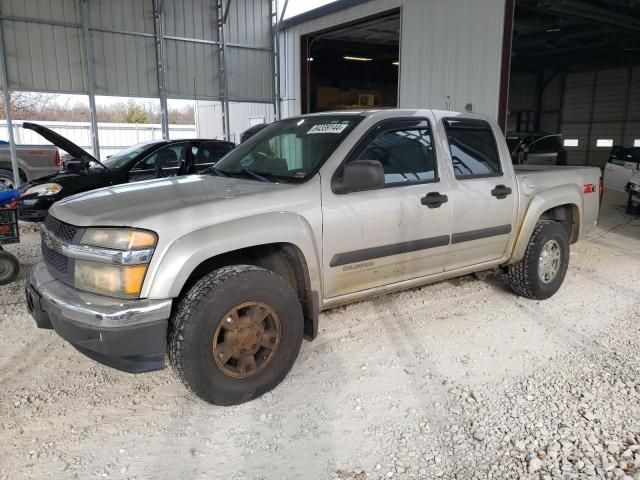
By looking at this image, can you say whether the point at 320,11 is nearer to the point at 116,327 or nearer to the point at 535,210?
the point at 535,210

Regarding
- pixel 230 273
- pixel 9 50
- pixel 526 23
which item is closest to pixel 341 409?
pixel 230 273

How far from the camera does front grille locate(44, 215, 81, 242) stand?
122 inches

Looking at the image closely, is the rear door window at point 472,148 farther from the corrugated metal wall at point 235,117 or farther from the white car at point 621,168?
the corrugated metal wall at point 235,117

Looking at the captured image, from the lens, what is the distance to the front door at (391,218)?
3.61 meters

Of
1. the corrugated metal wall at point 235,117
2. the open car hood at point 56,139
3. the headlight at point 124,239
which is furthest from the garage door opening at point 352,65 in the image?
the headlight at point 124,239

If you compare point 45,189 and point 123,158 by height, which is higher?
point 123,158

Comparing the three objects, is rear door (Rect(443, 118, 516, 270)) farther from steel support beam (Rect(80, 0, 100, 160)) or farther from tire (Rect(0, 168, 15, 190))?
tire (Rect(0, 168, 15, 190))

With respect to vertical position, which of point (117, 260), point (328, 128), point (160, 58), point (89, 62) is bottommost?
point (117, 260)

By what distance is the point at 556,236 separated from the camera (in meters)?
5.14

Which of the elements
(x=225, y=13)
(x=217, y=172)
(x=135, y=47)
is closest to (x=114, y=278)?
(x=217, y=172)

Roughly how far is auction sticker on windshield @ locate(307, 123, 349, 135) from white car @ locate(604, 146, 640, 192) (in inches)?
385

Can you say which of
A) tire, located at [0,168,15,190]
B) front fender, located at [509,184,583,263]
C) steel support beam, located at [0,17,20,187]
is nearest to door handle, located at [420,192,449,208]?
front fender, located at [509,184,583,263]

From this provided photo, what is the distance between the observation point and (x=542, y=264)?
203 inches

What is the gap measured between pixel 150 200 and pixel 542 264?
151 inches
